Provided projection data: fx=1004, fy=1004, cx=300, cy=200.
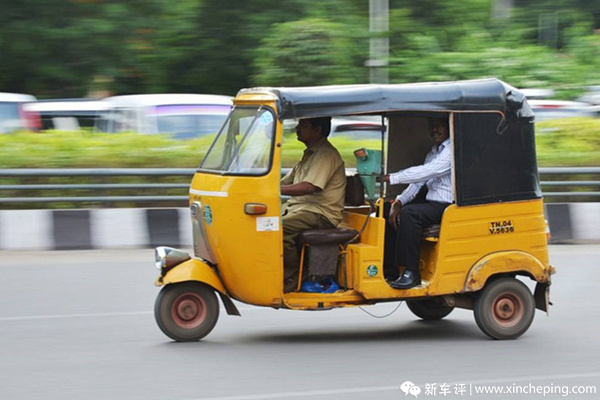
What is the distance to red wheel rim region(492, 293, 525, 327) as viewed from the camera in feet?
25.8

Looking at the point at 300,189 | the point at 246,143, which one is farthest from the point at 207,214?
the point at 300,189

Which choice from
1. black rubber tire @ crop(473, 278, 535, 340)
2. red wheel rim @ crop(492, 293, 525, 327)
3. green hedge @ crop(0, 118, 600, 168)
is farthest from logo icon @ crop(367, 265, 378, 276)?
green hedge @ crop(0, 118, 600, 168)

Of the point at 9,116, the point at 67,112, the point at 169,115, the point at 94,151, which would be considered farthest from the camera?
the point at 67,112

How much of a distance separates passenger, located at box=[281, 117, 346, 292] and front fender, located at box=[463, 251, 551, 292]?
3.69 ft

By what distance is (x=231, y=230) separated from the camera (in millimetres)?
7348

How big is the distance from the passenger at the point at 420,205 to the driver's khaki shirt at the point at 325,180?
1.29ft

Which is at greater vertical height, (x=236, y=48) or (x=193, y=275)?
(x=236, y=48)

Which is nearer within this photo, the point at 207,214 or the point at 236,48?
the point at 207,214

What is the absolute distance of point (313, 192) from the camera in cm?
771

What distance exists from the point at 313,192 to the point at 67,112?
44.2 feet

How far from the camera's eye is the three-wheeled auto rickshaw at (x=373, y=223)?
7336mm

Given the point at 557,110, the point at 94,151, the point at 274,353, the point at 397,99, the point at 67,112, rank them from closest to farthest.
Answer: the point at 274,353
the point at 397,99
the point at 94,151
the point at 67,112
the point at 557,110

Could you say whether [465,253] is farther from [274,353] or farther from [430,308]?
[274,353]

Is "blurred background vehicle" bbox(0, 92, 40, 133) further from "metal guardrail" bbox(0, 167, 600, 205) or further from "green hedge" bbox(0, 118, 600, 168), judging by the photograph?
"metal guardrail" bbox(0, 167, 600, 205)
